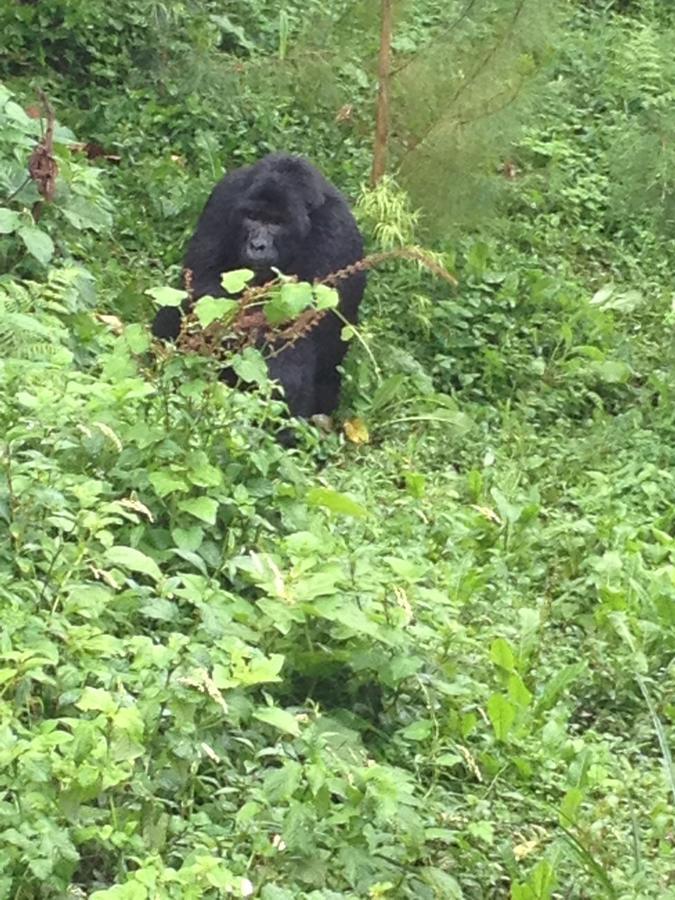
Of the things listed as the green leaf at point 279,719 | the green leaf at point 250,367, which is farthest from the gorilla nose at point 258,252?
the green leaf at point 279,719

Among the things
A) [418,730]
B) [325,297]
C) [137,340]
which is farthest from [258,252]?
[418,730]

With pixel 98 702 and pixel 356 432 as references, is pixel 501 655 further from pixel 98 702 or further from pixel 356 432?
pixel 356 432

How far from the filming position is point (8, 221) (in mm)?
4887

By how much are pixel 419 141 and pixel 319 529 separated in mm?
3129

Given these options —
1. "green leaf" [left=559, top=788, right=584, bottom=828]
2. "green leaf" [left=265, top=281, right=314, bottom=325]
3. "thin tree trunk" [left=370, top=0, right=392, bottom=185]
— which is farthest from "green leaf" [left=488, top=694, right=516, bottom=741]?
"thin tree trunk" [left=370, top=0, right=392, bottom=185]

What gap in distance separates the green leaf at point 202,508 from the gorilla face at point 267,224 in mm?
2191

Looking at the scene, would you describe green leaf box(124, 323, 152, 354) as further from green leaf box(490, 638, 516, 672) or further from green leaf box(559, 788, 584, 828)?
green leaf box(559, 788, 584, 828)

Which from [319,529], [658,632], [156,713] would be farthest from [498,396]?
[156,713]

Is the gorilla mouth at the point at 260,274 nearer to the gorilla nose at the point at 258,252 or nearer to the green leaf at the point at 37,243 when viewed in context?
the gorilla nose at the point at 258,252

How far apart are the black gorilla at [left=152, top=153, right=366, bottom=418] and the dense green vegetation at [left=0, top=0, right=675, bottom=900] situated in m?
0.19

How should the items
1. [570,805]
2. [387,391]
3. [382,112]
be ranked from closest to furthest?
[570,805] < [387,391] < [382,112]

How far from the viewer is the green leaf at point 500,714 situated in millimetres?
3715

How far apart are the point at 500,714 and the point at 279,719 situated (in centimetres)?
87

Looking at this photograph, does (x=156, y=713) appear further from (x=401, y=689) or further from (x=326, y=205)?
(x=326, y=205)
